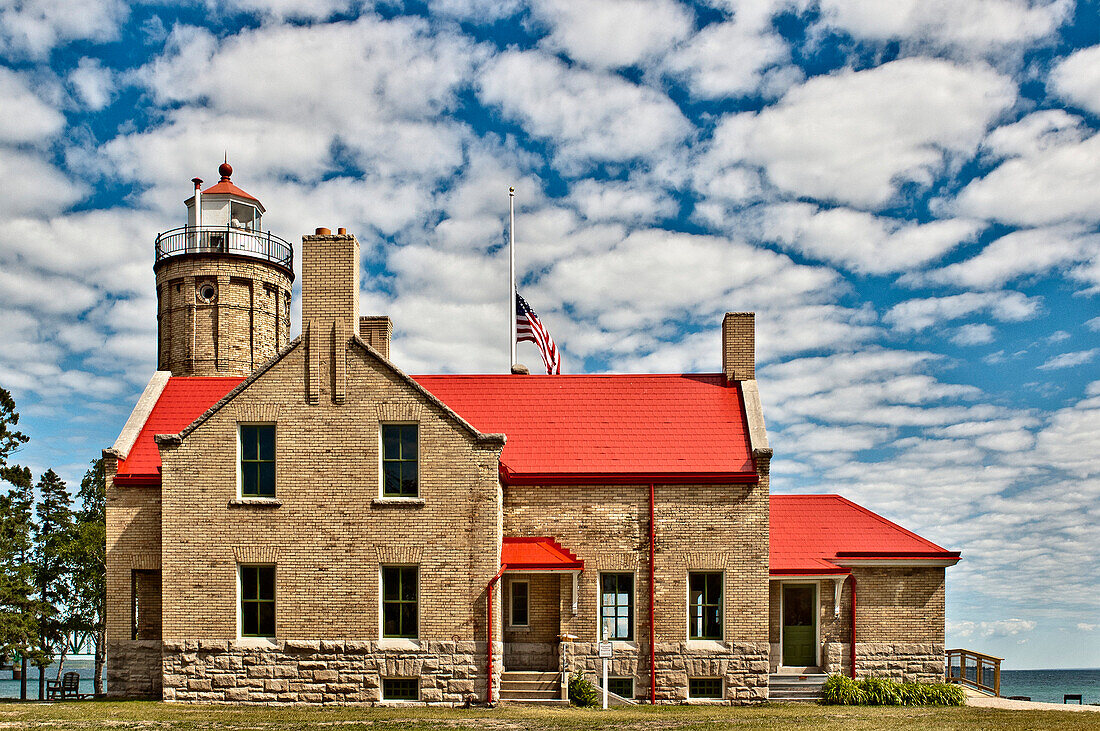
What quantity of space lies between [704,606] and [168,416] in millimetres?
14821

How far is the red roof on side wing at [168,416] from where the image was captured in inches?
908

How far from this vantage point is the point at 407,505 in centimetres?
Result: 2128

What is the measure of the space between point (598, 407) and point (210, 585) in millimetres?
10602

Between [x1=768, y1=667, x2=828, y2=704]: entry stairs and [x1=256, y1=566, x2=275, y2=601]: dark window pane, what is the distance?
11.9 meters

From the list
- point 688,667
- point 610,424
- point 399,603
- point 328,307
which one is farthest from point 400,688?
point 328,307

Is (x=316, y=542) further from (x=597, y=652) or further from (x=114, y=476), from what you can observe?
(x=597, y=652)

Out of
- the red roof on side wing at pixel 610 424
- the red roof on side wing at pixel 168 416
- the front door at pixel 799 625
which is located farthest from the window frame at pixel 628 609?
the red roof on side wing at pixel 168 416

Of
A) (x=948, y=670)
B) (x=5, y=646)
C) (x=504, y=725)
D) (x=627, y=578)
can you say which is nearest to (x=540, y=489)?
(x=627, y=578)

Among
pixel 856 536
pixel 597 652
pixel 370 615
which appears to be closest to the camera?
pixel 370 615

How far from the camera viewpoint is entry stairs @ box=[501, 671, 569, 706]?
21609 millimetres

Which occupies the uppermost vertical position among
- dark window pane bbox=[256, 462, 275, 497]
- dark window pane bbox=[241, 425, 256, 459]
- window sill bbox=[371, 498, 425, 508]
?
dark window pane bbox=[241, 425, 256, 459]

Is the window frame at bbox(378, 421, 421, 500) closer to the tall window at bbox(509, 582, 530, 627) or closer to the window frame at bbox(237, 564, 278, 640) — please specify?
the window frame at bbox(237, 564, 278, 640)

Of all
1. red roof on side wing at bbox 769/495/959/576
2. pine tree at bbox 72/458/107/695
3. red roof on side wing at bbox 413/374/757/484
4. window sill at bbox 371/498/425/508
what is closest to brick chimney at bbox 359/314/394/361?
red roof on side wing at bbox 413/374/757/484

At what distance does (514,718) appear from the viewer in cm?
1902
